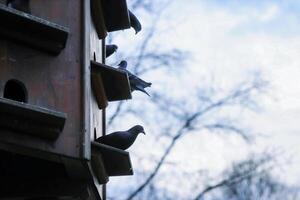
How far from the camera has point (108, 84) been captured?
212 inches

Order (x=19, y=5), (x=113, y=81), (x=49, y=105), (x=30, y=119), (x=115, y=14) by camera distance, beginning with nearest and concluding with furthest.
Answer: (x=30, y=119) → (x=49, y=105) → (x=19, y=5) → (x=113, y=81) → (x=115, y=14)

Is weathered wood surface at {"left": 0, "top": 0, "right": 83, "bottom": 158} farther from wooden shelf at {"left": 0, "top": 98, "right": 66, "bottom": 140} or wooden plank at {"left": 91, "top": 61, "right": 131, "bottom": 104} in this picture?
wooden plank at {"left": 91, "top": 61, "right": 131, "bottom": 104}

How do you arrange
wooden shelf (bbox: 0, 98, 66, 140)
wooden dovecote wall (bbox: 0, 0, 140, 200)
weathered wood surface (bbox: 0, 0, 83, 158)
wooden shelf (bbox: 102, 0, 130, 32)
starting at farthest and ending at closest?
wooden shelf (bbox: 102, 0, 130, 32) < weathered wood surface (bbox: 0, 0, 83, 158) < wooden dovecote wall (bbox: 0, 0, 140, 200) < wooden shelf (bbox: 0, 98, 66, 140)

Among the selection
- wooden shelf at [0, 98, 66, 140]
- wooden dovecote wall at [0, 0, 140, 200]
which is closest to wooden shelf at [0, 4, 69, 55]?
wooden dovecote wall at [0, 0, 140, 200]

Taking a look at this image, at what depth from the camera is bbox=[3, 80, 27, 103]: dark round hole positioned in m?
4.53

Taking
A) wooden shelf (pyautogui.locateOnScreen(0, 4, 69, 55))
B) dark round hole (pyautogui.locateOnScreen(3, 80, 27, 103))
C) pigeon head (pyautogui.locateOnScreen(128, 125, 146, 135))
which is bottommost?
pigeon head (pyautogui.locateOnScreen(128, 125, 146, 135))

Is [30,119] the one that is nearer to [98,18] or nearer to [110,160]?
[110,160]

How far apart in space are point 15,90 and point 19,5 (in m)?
0.44

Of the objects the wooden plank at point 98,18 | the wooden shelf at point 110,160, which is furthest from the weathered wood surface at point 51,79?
the wooden plank at point 98,18

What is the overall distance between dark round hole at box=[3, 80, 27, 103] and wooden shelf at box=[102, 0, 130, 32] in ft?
3.42

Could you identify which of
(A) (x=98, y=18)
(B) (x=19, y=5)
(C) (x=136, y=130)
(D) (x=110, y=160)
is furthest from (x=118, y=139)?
(B) (x=19, y=5)

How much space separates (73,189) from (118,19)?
4.55 ft

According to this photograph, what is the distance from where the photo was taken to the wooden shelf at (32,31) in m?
4.46

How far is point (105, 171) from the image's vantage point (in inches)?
203
